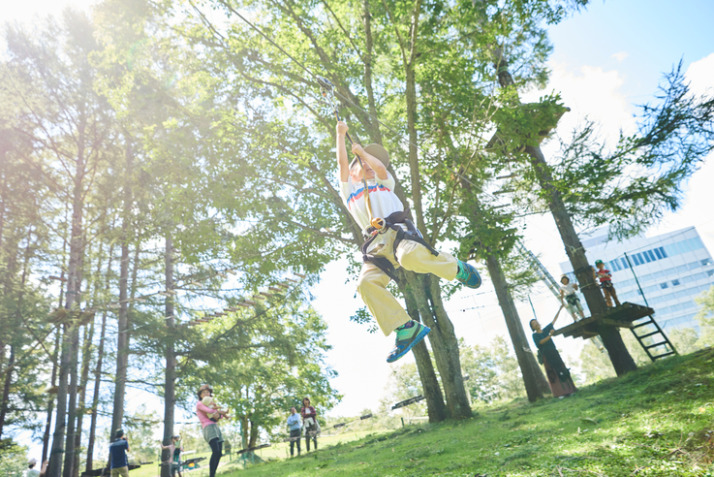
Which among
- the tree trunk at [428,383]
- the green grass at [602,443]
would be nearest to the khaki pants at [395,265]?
the green grass at [602,443]

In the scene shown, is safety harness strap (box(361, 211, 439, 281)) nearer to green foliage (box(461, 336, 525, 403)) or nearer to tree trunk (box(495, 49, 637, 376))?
tree trunk (box(495, 49, 637, 376))

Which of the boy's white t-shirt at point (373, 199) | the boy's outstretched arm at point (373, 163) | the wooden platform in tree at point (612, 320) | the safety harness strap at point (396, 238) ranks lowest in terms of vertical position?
the wooden platform in tree at point (612, 320)

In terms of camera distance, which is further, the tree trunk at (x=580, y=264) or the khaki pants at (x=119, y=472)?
the tree trunk at (x=580, y=264)

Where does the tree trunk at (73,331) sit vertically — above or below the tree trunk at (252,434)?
above

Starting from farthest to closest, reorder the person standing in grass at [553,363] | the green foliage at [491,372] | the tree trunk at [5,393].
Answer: the green foliage at [491,372]
the tree trunk at [5,393]
the person standing in grass at [553,363]

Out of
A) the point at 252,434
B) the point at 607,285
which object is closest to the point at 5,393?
the point at 252,434

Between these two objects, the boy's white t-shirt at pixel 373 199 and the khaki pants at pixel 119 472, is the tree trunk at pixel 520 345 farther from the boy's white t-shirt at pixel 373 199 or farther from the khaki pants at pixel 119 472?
the khaki pants at pixel 119 472

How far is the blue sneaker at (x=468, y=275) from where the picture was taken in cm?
437

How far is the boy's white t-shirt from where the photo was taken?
4.54 m

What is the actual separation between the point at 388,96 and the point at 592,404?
864cm

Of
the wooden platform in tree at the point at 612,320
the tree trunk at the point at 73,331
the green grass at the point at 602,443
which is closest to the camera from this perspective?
the green grass at the point at 602,443

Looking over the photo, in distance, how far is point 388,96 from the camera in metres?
11.8

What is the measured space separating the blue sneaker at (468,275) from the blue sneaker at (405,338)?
687mm

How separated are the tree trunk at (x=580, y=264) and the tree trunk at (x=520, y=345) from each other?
2.13 m
